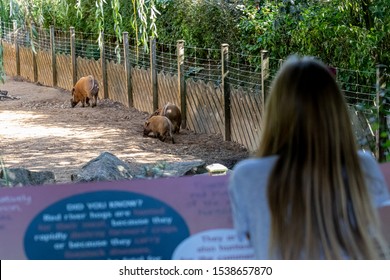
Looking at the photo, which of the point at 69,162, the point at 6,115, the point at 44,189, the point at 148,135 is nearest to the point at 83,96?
the point at 6,115

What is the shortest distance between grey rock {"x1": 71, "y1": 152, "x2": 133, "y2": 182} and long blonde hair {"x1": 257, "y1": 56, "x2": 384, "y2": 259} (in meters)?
5.32

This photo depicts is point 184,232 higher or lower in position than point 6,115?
higher

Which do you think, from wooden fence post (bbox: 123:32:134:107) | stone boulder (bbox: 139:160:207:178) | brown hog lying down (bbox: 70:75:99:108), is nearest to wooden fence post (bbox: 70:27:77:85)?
brown hog lying down (bbox: 70:75:99:108)

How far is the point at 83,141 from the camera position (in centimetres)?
1218

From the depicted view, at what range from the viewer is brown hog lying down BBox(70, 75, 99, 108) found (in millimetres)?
16500

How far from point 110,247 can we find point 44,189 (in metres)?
0.22

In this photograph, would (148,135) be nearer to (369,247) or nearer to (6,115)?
(6,115)

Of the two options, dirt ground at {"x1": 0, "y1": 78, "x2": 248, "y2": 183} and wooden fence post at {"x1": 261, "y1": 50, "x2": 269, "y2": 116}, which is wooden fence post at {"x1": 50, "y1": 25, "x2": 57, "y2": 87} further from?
wooden fence post at {"x1": 261, "y1": 50, "x2": 269, "y2": 116}

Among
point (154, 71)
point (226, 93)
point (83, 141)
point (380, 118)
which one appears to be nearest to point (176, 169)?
point (380, 118)

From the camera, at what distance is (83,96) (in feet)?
54.4

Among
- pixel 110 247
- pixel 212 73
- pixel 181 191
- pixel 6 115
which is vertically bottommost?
pixel 6 115

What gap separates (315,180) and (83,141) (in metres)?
10.5

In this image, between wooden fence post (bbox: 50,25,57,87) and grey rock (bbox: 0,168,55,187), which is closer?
grey rock (bbox: 0,168,55,187)

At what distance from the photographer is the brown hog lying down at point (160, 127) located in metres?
12.2
